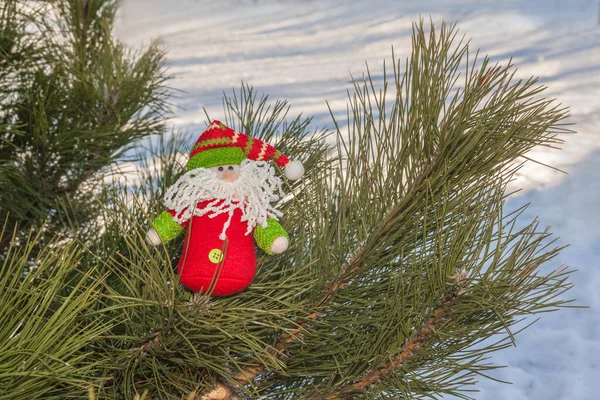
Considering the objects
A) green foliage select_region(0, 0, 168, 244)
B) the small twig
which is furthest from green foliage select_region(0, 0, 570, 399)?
green foliage select_region(0, 0, 168, 244)

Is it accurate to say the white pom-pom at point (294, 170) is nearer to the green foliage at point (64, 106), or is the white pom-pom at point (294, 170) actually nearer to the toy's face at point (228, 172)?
the toy's face at point (228, 172)

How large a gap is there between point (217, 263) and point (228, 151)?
11 centimetres

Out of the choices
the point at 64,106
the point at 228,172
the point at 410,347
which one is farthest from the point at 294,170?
the point at 64,106

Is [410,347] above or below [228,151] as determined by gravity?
below

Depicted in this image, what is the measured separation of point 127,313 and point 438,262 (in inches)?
10.3

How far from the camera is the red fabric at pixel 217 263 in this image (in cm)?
53

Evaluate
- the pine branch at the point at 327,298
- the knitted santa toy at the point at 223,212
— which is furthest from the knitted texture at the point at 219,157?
the pine branch at the point at 327,298

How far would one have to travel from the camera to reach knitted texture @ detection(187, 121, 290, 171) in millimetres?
580

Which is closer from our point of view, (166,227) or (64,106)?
(166,227)

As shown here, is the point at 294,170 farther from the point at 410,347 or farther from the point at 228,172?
the point at 410,347

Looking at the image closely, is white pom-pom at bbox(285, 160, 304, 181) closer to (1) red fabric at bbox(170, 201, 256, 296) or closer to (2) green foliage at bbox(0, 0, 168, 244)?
(1) red fabric at bbox(170, 201, 256, 296)

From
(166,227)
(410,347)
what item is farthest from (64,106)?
(410,347)

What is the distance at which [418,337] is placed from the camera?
1.90 feet

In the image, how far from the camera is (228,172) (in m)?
0.58
